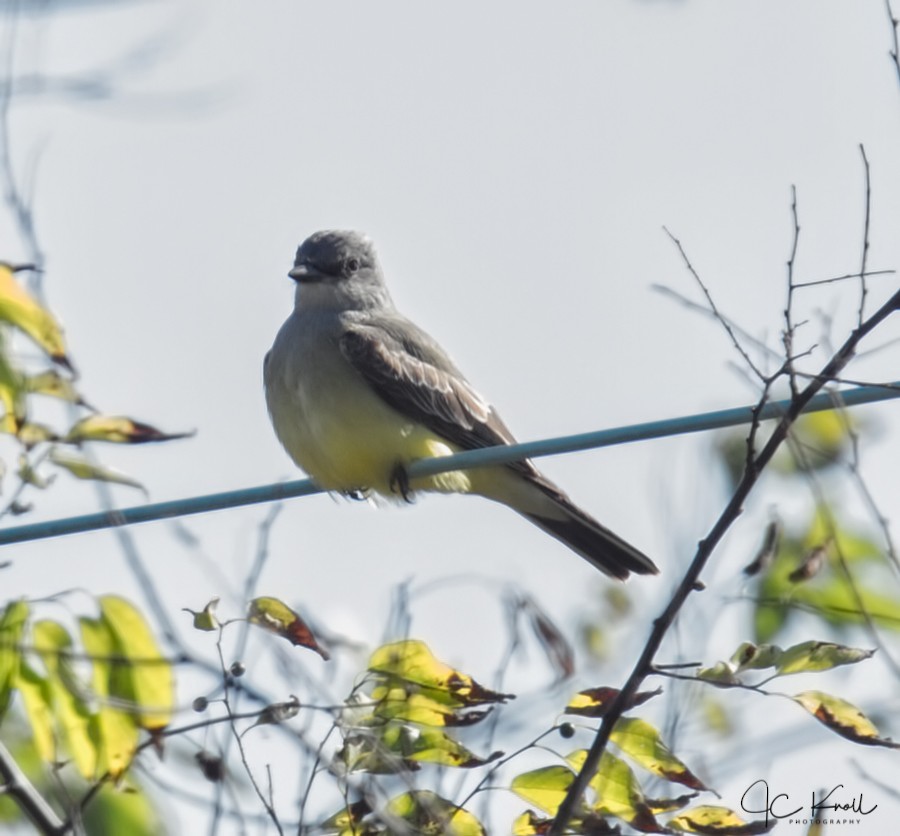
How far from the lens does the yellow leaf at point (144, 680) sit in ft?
12.4

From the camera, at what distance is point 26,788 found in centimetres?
418

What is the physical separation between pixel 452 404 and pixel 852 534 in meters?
2.76

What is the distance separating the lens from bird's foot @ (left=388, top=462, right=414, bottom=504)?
22.2ft

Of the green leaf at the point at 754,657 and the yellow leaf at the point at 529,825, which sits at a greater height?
the green leaf at the point at 754,657

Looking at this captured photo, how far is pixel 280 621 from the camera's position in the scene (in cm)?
389

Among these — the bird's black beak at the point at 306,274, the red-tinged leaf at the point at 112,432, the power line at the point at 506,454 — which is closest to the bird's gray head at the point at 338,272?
the bird's black beak at the point at 306,274

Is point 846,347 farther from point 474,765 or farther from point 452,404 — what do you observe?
point 452,404

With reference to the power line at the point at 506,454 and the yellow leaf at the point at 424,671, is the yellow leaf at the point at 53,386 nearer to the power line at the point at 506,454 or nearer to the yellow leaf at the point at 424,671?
the power line at the point at 506,454

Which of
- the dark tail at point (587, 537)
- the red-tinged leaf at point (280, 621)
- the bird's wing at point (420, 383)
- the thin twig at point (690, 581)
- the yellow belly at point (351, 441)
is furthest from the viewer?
the dark tail at point (587, 537)

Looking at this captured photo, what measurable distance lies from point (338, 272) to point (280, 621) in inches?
162

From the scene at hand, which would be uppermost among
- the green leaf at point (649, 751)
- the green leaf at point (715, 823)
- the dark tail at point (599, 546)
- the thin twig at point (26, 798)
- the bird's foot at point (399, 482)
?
the dark tail at point (599, 546)

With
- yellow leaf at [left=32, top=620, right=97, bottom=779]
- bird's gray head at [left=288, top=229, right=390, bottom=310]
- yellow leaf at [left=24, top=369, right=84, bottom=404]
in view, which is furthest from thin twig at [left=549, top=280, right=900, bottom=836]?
bird's gray head at [left=288, top=229, right=390, bottom=310]

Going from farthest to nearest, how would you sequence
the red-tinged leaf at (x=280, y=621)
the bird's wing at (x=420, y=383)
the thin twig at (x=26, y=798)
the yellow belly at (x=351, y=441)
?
the bird's wing at (x=420, y=383) → the yellow belly at (x=351, y=441) → the thin twig at (x=26, y=798) → the red-tinged leaf at (x=280, y=621)

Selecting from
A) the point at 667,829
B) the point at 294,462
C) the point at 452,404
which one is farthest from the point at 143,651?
the point at 452,404
